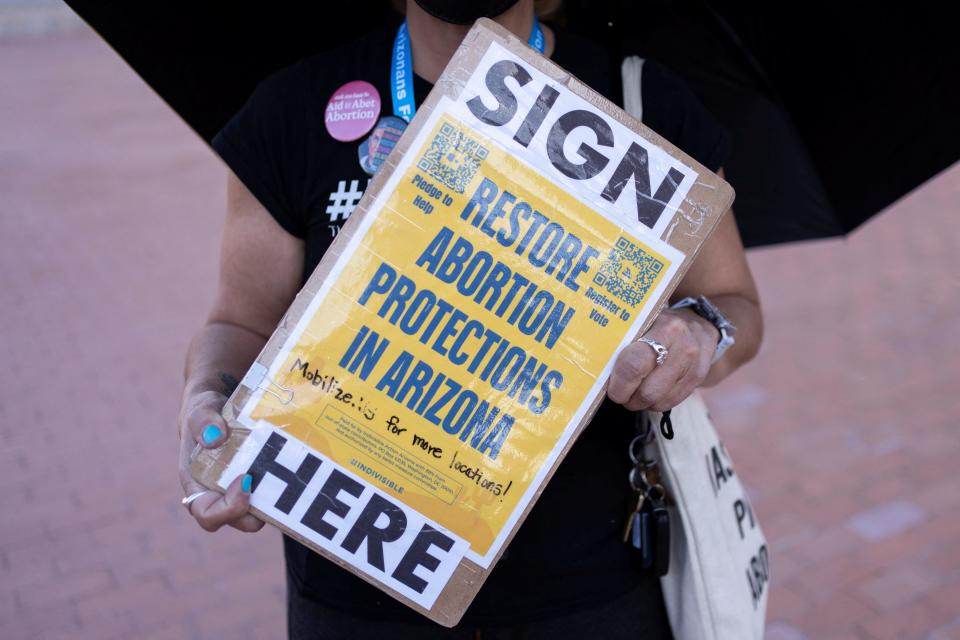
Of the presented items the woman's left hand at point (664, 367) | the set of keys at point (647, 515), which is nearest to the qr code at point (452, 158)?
the woman's left hand at point (664, 367)

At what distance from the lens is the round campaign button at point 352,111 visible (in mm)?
1607

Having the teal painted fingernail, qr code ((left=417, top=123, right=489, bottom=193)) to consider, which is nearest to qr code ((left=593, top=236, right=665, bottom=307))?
qr code ((left=417, top=123, right=489, bottom=193))

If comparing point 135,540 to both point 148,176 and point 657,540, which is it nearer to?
point 657,540

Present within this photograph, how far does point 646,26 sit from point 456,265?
36.9 inches

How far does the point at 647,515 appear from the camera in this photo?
5.54 ft

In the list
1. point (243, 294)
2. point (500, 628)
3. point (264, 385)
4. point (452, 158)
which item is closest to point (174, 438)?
point (243, 294)

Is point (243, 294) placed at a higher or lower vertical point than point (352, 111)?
lower

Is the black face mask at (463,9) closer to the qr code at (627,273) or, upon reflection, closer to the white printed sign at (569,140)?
the white printed sign at (569,140)

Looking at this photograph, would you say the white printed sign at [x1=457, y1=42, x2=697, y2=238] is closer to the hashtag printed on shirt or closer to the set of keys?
the hashtag printed on shirt

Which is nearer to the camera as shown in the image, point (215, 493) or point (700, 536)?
point (215, 493)

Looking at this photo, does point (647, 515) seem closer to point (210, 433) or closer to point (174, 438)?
point (210, 433)

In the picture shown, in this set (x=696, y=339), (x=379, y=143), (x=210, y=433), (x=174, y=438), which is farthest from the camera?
(x=174, y=438)

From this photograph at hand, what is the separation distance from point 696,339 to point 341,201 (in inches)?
23.3

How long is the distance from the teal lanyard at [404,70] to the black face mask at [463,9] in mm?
107
